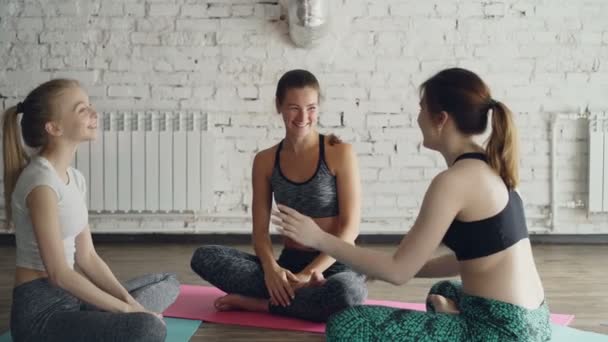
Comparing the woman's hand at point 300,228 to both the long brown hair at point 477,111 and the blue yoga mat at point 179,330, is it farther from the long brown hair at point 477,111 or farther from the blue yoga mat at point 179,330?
the blue yoga mat at point 179,330

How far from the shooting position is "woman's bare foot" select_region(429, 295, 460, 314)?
2.14 meters

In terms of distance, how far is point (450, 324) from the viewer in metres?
1.99

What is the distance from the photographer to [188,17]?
179 inches

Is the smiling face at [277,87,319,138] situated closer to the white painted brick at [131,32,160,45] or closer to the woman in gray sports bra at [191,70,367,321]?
the woman in gray sports bra at [191,70,367,321]

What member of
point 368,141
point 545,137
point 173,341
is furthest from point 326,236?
point 545,137

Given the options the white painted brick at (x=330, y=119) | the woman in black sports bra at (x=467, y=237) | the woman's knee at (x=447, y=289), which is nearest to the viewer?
the woman in black sports bra at (x=467, y=237)

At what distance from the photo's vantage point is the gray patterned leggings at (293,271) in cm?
268

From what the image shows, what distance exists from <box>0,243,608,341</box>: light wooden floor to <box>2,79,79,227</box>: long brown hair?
2.55 ft

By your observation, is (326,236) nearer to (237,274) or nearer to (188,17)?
(237,274)

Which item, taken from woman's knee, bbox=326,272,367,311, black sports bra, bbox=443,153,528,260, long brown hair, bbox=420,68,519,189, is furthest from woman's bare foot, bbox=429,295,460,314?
woman's knee, bbox=326,272,367,311

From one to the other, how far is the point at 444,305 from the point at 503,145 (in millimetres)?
492

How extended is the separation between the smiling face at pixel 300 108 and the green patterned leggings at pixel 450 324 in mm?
918

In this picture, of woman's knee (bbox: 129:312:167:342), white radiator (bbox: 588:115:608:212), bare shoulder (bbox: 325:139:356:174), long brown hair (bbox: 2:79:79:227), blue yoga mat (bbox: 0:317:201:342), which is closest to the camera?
woman's knee (bbox: 129:312:167:342)

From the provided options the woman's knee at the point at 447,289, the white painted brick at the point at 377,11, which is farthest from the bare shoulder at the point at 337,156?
the white painted brick at the point at 377,11
